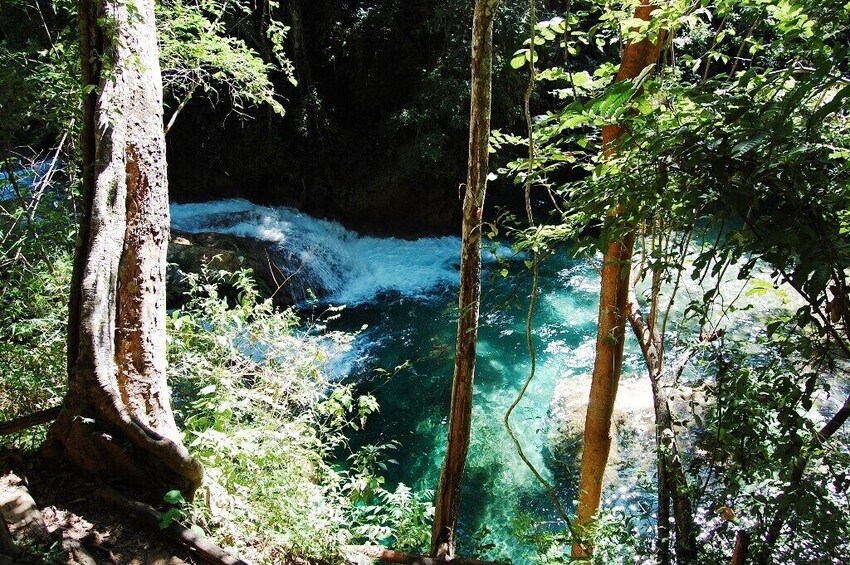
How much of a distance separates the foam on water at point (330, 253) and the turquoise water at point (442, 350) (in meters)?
0.03

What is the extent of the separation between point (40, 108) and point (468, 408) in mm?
4148

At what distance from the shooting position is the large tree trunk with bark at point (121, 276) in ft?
8.48

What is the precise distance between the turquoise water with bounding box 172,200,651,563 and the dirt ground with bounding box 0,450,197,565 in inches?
82.8

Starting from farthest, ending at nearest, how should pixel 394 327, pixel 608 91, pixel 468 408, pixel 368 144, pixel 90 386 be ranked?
pixel 368 144 < pixel 394 327 < pixel 468 408 < pixel 90 386 < pixel 608 91

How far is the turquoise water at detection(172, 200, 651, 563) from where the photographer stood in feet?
19.9

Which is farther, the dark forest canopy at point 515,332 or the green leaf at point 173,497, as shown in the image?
the green leaf at point 173,497

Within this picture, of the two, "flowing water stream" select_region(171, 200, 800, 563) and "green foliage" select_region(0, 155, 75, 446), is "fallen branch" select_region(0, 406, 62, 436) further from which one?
"flowing water stream" select_region(171, 200, 800, 563)

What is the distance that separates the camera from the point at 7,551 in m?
2.13

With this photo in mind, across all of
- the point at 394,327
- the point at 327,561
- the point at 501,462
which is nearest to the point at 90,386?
the point at 327,561

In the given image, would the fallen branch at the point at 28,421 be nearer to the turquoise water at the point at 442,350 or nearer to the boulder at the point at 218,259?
the turquoise water at the point at 442,350

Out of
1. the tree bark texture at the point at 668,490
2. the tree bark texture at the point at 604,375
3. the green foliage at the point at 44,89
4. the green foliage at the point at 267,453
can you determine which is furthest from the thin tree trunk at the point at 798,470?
the green foliage at the point at 44,89

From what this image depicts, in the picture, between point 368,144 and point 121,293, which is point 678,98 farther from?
point 368,144

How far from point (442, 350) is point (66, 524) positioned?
671 centimetres

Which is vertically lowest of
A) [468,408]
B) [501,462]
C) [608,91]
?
[501,462]
